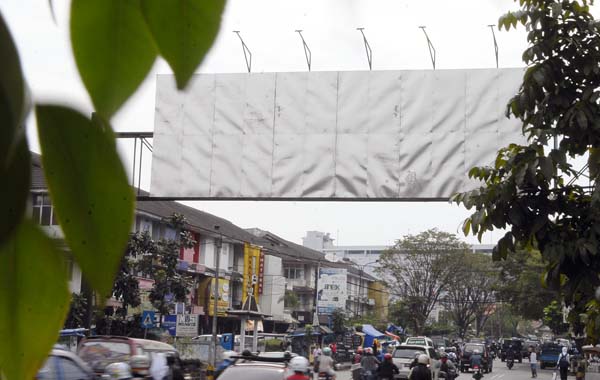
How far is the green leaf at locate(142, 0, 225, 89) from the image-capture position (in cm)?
45

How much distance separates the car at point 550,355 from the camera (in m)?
36.2

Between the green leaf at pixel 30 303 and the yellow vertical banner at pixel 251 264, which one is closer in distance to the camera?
the green leaf at pixel 30 303

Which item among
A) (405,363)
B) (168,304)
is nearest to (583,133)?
(168,304)

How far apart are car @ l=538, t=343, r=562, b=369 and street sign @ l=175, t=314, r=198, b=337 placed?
23.6 metres

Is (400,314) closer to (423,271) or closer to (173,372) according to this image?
(423,271)

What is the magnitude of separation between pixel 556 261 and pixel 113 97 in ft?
13.8

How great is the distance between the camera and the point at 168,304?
1437 centimetres

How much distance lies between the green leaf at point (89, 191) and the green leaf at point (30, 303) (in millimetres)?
19

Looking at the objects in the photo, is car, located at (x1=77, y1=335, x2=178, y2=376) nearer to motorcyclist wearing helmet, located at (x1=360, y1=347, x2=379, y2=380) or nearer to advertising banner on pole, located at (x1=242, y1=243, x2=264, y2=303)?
advertising banner on pole, located at (x1=242, y1=243, x2=264, y2=303)

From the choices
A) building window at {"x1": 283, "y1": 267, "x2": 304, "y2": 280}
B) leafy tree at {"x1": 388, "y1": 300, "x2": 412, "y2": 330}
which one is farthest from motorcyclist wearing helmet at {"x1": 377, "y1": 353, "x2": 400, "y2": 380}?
leafy tree at {"x1": 388, "y1": 300, "x2": 412, "y2": 330}

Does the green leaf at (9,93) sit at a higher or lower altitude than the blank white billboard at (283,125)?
lower

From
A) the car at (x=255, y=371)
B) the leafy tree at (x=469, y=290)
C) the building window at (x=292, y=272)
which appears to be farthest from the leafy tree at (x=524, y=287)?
the car at (x=255, y=371)

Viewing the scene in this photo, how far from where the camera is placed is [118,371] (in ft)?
24.8

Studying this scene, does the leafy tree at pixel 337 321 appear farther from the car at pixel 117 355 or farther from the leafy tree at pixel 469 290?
the car at pixel 117 355
